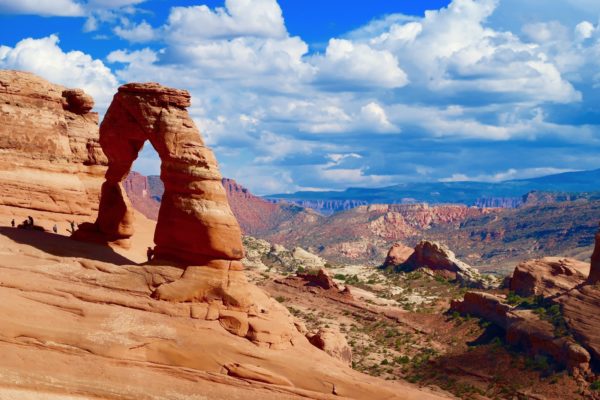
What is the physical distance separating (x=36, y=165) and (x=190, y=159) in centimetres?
1574

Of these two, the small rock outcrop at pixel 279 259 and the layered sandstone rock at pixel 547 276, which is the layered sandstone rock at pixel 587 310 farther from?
the small rock outcrop at pixel 279 259

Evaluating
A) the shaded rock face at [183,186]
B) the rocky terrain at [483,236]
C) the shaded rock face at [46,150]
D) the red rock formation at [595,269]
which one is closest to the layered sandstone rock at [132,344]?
the shaded rock face at [183,186]

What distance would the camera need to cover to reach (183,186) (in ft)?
96.3

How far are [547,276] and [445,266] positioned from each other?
60.7 feet

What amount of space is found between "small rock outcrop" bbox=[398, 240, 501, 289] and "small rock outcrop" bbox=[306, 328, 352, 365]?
134 ft

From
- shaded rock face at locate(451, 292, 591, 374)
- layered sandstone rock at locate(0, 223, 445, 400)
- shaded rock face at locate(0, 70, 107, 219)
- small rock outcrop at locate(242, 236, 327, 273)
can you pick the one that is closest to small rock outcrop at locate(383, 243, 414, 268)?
small rock outcrop at locate(242, 236, 327, 273)

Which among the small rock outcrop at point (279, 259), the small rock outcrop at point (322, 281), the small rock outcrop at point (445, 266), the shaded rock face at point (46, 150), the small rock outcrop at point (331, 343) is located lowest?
the small rock outcrop at point (331, 343)

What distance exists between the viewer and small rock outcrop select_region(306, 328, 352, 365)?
32.7m

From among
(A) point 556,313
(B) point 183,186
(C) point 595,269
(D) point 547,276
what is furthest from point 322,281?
(B) point 183,186

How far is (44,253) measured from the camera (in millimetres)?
29812

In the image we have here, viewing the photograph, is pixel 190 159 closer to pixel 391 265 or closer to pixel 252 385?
pixel 252 385

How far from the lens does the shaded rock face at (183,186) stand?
29.0 metres

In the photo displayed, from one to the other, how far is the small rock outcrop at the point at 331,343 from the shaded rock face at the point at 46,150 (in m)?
15.5

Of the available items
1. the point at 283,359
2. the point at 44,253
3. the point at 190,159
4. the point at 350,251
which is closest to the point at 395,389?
the point at 283,359
